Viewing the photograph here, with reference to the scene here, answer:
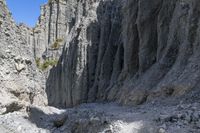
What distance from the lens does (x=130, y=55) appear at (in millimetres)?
45156

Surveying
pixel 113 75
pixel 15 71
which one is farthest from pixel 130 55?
pixel 15 71

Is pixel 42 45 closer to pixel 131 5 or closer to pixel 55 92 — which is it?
pixel 55 92

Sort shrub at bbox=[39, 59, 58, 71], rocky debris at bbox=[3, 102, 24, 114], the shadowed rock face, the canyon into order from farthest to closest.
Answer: shrub at bbox=[39, 59, 58, 71] → the shadowed rock face → rocky debris at bbox=[3, 102, 24, 114] → the canyon

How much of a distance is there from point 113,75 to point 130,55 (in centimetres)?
772

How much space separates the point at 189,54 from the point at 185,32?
3172 mm

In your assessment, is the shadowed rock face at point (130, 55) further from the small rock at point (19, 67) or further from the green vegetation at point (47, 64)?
the small rock at point (19, 67)

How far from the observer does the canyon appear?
18000 mm

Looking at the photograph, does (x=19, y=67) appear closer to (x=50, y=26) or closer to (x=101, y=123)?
(x=101, y=123)

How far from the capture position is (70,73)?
68.2 meters

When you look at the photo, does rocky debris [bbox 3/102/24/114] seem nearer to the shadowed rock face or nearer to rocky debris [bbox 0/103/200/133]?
rocky debris [bbox 0/103/200/133]

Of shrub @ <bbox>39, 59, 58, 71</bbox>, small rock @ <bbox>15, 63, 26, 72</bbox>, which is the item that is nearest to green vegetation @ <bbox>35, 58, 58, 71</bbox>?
shrub @ <bbox>39, 59, 58, 71</bbox>

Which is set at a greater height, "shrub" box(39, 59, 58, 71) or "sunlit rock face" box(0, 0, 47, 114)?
"shrub" box(39, 59, 58, 71)

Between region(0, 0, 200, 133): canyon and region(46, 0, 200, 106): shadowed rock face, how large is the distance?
0.31 ft

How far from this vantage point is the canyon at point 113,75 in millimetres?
18000
